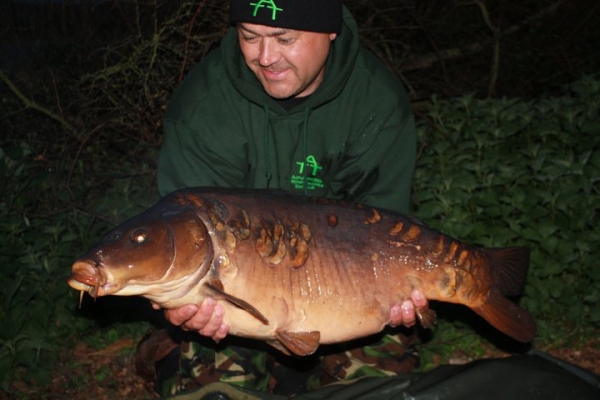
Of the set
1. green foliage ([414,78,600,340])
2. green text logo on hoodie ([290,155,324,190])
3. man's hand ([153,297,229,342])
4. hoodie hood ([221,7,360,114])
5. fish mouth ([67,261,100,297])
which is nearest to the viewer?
fish mouth ([67,261,100,297])

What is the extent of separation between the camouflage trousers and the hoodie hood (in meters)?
0.98

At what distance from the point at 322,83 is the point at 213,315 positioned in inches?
43.1

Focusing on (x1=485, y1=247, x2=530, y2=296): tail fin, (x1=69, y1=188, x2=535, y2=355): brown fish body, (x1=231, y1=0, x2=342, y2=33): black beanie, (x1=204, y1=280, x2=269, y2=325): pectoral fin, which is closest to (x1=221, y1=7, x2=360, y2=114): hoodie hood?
Result: (x1=231, y1=0, x2=342, y2=33): black beanie

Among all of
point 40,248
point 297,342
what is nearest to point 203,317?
point 297,342

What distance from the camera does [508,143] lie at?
13.9ft

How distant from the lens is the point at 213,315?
7.28 ft

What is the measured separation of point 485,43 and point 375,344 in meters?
3.81

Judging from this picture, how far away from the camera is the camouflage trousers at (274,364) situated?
288cm

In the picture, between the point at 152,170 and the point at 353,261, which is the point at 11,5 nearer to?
the point at 152,170

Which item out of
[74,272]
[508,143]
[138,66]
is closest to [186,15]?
[138,66]

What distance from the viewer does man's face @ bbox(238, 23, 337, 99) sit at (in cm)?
263

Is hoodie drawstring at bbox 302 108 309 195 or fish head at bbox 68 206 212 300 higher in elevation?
hoodie drawstring at bbox 302 108 309 195

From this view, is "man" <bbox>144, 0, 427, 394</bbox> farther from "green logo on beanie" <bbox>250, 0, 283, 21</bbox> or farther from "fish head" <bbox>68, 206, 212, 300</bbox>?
"fish head" <bbox>68, 206, 212, 300</bbox>

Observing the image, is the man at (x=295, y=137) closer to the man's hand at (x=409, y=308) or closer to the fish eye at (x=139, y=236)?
the man's hand at (x=409, y=308)
